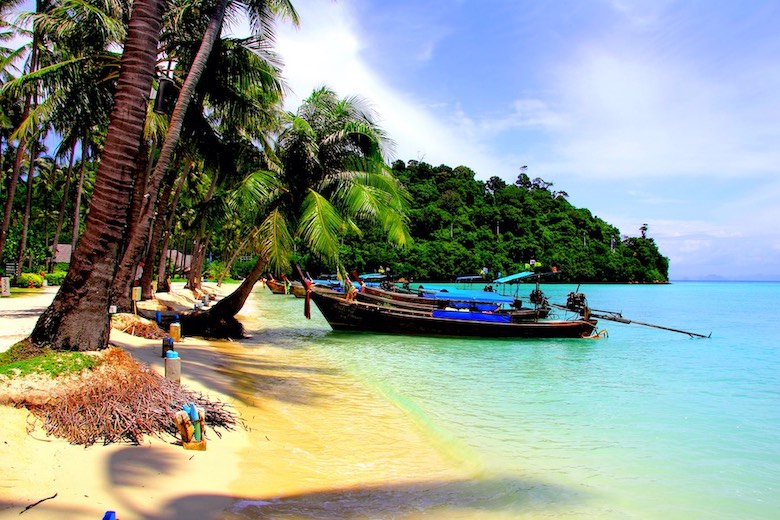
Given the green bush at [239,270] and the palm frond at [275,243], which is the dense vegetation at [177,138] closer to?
the palm frond at [275,243]

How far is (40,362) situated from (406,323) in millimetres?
14203

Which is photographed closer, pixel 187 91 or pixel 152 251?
pixel 187 91

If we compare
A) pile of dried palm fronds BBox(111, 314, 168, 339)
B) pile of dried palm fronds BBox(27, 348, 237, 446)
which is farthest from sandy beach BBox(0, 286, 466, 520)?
pile of dried palm fronds BBox(111, 314, 168, 339)

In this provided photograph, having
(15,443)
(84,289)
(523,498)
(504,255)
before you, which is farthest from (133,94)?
(504,255)

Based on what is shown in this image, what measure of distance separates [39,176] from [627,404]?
4157cm

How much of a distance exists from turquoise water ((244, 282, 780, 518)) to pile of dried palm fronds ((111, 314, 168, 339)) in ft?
13.6

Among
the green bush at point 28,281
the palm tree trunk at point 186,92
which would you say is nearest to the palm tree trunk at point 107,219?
the palm tree trunk at point 186,92

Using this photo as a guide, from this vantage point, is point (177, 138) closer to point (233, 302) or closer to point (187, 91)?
point (187, 91)

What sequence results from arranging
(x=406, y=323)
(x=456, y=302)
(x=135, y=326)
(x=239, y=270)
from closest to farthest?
1. (x=135, y=326)
2. (x=406, y=323)
3. (x=456, y=302)
4. (x=239, y=270)

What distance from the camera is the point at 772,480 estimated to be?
6.27 m

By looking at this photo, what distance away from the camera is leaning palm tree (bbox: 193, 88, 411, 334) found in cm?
1481

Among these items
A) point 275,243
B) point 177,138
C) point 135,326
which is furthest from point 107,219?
point 275,243

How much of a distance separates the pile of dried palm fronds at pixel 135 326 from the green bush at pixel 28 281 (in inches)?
699

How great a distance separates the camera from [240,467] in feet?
16.5
